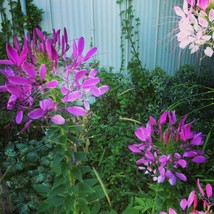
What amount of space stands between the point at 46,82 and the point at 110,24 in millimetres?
2511

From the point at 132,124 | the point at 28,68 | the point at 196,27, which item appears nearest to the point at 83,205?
the point at 28,68

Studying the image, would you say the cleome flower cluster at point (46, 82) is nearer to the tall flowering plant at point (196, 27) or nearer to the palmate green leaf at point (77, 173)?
the palmate green leaf at point (77, 173)

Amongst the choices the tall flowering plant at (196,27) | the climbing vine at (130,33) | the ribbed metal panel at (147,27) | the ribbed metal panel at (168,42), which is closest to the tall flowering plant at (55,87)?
the tall flowering plant at (196,27)

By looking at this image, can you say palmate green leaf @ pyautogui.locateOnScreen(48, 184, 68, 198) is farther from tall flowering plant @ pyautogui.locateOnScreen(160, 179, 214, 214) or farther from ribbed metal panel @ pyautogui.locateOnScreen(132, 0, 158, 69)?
ribbed metal panel @ pyautogui.locateOnScreen(132, 0, 158, 69)

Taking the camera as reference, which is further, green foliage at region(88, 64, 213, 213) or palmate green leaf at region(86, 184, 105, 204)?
green foliage at region(88, 64, 213, 213)

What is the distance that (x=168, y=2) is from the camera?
358cm

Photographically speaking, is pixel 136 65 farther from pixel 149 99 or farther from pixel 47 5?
pixel 47 5

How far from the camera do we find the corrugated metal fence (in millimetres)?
2934

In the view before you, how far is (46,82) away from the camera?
0.83 meters

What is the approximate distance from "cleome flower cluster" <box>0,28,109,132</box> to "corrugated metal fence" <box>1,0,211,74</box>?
78.7 inches

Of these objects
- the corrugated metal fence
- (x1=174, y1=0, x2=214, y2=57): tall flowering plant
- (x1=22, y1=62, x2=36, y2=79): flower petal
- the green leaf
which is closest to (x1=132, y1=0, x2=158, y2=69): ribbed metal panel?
the corrugated metal fence

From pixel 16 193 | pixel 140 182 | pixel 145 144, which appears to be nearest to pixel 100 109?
pixel 140 182

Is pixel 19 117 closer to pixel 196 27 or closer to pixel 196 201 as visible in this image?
pixel 196 201

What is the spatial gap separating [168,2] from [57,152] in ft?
10.4
